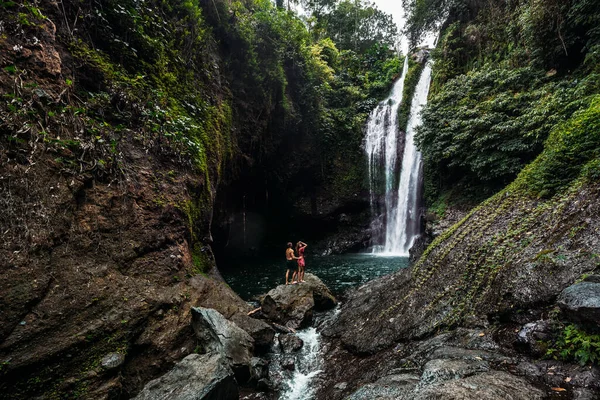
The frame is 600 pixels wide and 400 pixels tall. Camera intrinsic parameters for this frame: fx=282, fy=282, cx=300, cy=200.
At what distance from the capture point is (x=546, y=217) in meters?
4.84

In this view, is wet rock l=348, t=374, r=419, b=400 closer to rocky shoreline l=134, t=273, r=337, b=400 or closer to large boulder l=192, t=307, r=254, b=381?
rocky shoreline l=134, t=273, r=337, b=400

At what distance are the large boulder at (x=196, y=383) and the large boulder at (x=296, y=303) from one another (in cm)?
309

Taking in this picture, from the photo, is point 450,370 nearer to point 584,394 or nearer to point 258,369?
point 584,394

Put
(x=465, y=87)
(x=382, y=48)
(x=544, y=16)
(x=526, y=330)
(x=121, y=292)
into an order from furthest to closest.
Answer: (x=382, y=48) < (x=465, y=87) < (x=544, y=16) < (x=121, y=292) < (x=526, y=330)

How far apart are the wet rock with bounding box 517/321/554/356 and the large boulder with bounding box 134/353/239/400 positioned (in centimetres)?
365

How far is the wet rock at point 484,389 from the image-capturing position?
228 centimetres

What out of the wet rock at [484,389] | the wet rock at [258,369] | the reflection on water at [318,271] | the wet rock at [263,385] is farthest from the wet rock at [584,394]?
the reflection on water at [318,271]

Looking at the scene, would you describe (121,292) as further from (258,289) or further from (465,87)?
(465,87)

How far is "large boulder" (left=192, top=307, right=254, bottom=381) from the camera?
4.64m

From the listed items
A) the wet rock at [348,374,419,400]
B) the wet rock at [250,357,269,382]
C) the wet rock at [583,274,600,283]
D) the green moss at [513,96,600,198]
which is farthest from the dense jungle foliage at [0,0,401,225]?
the green moss at [513,96,600,198]

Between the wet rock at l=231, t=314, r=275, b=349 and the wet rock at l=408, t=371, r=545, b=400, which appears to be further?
the wet rock at l=231, t=314, r=275, b=349

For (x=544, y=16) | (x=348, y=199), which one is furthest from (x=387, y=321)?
(x=348, y=199)

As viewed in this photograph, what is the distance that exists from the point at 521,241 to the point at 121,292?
259 inches

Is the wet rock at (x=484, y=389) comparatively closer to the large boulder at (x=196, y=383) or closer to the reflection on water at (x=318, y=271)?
the large boulder at (x=196, y=383)
